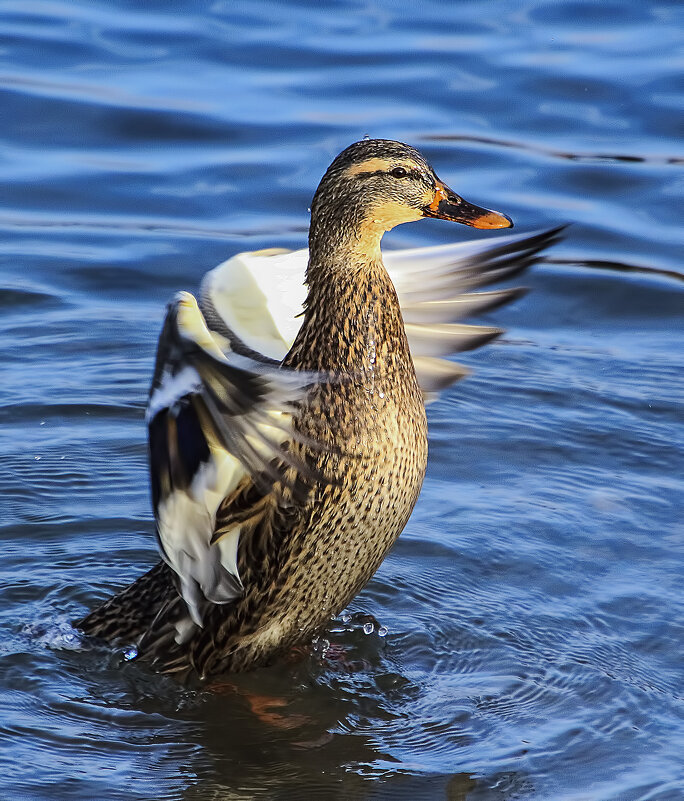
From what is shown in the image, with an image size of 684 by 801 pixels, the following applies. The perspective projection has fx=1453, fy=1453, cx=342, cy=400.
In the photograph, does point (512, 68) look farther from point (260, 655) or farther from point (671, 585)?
point (260, 655)

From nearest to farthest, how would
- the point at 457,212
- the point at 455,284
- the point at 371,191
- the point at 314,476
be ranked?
the point at 314,476, the point at 371,191, the point at 457,212, the point at 455,284

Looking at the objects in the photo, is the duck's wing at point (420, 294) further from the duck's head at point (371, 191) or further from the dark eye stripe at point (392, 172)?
the dark eye stripe at point (392, 172)

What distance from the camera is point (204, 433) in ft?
11.1

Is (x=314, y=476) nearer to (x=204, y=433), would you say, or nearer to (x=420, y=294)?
(x=204, y=433)

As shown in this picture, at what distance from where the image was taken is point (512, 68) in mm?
9930

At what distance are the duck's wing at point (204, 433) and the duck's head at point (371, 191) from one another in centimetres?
51

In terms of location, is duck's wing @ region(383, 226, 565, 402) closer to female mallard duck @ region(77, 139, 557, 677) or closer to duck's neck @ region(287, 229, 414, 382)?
female mallard duck @ region(77, 139, 557, 677)

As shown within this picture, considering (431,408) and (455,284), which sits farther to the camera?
(431,408)

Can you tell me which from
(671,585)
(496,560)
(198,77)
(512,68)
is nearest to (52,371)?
(496,560)

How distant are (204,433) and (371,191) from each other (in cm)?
100

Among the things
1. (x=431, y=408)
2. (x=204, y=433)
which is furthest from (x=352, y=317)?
(x=431, y=408)

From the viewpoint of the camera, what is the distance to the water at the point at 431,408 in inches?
156

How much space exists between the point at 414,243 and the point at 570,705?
3.89 metres

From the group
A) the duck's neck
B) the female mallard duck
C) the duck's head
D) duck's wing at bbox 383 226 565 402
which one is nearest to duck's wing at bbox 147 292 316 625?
the female mallard duck
